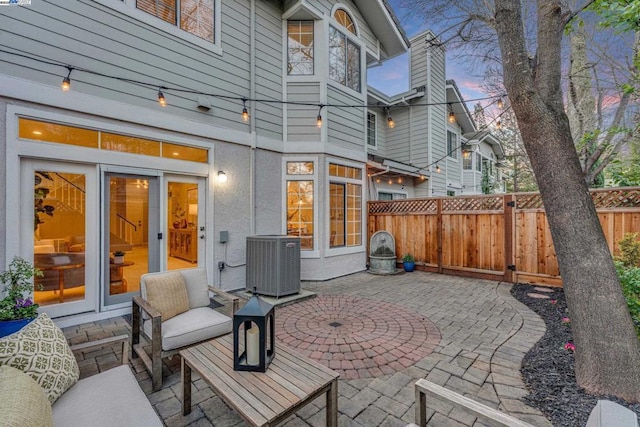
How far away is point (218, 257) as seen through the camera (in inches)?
212

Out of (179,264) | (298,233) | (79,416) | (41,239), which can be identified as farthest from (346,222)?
(79,416)

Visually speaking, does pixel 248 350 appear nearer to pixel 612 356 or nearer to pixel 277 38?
pixel 612 356

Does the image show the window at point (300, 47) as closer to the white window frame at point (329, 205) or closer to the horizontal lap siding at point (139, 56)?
the horizontal lap siding at point (139, 56)

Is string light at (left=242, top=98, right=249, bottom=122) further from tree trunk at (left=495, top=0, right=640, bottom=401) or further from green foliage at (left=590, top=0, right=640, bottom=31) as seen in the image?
green foliage at (left=590, top=0, right=640, bottom=31)

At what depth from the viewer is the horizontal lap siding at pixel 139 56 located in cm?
360

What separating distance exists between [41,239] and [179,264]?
1863mm

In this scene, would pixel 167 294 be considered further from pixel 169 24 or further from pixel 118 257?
pixel 169 24

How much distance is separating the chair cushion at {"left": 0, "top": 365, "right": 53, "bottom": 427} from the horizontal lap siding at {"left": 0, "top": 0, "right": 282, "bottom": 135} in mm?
3967

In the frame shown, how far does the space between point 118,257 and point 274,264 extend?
2.40 m

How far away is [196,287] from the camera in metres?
3.40

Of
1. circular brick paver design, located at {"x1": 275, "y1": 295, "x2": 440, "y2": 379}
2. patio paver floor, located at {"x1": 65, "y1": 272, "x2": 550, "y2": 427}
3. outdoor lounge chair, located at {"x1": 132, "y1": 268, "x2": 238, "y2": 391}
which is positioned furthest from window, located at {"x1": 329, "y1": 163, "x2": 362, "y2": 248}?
outdoor lounge chair, located at {"x1": 132, "y1": 268, "x2": 238, "y2": 391}

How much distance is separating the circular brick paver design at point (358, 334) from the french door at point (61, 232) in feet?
9.34

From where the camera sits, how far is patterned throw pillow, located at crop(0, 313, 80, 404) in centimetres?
159

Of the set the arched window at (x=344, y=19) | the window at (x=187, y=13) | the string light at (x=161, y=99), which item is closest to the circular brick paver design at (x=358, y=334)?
the string light at (x=161, y=99)
